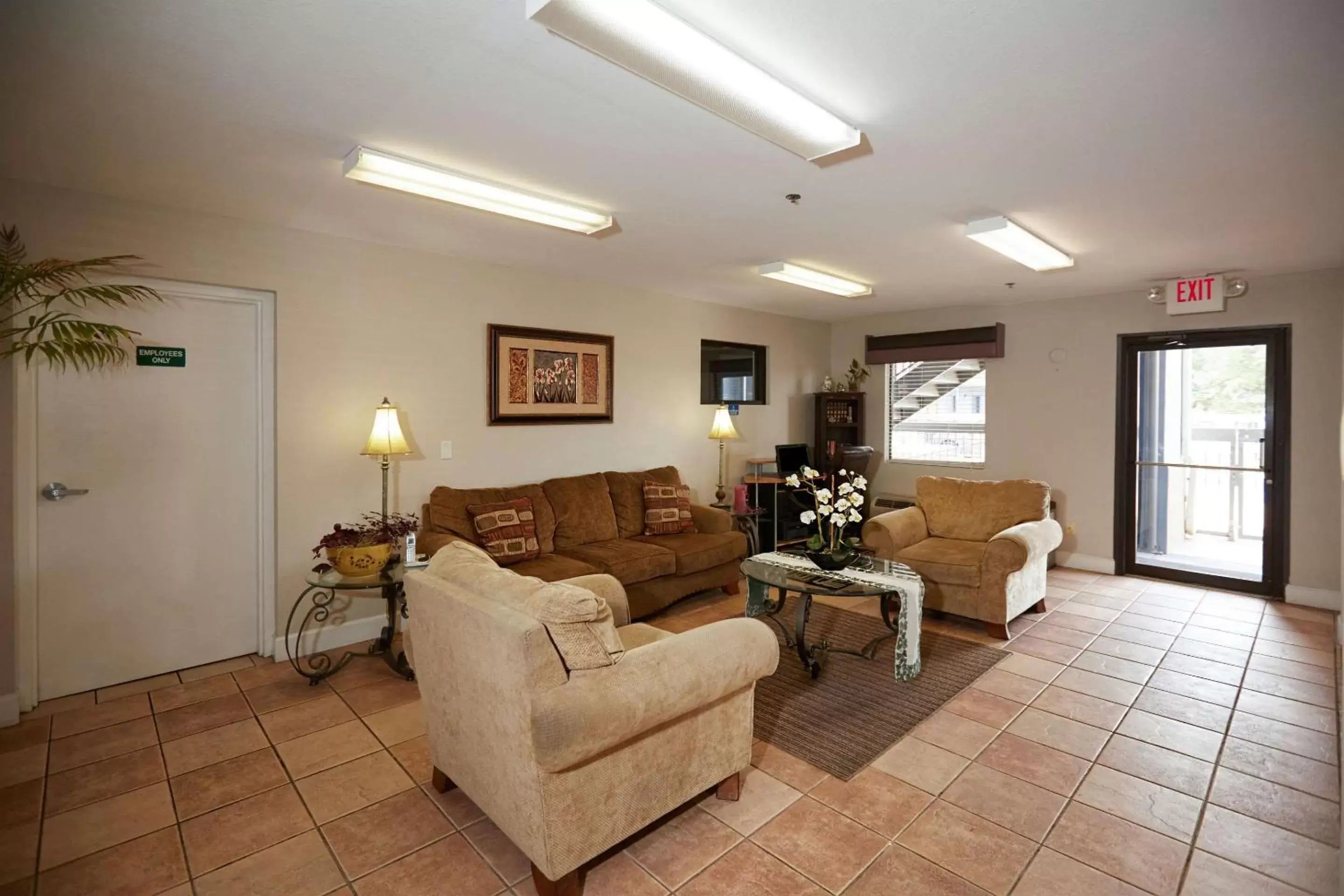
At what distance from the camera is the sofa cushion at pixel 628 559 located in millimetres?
4211

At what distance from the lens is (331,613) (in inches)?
158

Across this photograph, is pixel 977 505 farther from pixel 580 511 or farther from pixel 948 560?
pixel 580 511

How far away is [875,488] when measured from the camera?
23.7 feet

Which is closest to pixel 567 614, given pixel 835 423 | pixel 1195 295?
pixel 1195 295

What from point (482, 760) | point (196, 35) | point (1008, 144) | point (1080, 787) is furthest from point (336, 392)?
Answer: point (1080, 787)

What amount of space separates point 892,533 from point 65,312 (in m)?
4.81

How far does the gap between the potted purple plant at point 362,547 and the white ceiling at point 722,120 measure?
1689mm

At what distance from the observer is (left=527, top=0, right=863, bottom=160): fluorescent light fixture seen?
1623 mm

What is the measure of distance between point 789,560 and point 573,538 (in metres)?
1.57

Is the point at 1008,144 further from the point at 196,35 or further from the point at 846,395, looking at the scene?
the point at 846,395

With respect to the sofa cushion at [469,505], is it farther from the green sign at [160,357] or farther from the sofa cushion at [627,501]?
the green sign at [160,357]

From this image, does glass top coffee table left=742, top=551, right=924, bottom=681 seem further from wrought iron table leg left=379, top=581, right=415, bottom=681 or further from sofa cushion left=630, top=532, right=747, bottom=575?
wrought iron table leg left=379, top=581, right=415, bottom=681

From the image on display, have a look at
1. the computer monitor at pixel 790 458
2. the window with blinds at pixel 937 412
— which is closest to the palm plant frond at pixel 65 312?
the computer monitor at pixel 790 458

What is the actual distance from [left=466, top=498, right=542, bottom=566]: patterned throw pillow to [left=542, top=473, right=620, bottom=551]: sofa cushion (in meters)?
0.29
